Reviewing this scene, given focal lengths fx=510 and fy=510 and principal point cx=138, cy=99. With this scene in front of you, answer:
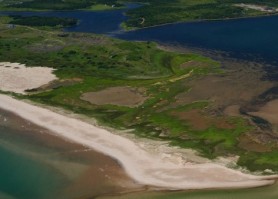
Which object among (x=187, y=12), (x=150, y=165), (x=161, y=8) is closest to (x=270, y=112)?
(x=150, y=165)

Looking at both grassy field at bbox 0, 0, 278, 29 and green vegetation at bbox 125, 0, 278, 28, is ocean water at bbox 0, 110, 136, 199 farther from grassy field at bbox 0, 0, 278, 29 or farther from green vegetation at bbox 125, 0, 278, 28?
green vegetation at bbox 125, 0, 278, 28

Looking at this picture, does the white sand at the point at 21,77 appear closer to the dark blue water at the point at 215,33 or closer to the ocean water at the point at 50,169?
the ocean water at the point at 50,169

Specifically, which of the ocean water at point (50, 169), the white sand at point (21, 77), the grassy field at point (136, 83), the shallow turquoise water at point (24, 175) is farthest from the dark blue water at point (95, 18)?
the shallow turquoise water at point (24, 175)

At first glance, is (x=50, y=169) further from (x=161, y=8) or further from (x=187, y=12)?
(x=161, y=8)

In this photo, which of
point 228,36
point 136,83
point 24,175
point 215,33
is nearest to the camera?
point 24,175

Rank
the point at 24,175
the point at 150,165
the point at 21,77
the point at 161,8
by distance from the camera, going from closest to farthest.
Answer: the point at 24,175, the point at 150,165, the point at 21,77, the point at 161,8

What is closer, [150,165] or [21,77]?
[150,165]

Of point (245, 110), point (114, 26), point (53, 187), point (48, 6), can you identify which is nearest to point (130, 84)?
point (245, 110)
